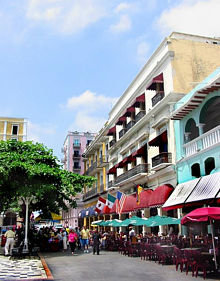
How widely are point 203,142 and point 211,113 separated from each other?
8.91ft

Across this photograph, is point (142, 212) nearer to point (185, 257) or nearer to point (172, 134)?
point (172, 134)

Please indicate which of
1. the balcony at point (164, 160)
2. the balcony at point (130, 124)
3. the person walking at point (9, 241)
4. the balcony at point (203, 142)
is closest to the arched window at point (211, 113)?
the balcony at point (203, 142)

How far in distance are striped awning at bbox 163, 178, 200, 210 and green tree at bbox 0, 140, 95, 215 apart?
5.65 m

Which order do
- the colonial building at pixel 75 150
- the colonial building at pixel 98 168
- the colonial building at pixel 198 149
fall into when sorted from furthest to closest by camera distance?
the colonial building at pixel 75 150, the colonial building at pixel 98 168, the colonial building at pixel 198 149

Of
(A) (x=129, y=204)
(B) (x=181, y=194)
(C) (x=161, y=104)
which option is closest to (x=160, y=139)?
(C) (x=161, y=104)

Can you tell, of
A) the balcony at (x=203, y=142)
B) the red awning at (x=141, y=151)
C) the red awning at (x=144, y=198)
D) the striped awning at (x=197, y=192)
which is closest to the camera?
the striped awning at (x=197, y=192)

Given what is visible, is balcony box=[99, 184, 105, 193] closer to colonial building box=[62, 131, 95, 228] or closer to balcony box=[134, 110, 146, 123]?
balcony box=[134, 110, 146, 123]

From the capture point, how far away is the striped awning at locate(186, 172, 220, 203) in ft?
41.7

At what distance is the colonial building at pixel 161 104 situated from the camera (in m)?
19.7

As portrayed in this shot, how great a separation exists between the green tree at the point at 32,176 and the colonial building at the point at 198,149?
5884mm

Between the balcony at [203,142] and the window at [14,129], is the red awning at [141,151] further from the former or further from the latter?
the window at [14,129]

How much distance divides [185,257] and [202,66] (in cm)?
1409

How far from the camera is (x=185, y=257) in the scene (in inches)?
439

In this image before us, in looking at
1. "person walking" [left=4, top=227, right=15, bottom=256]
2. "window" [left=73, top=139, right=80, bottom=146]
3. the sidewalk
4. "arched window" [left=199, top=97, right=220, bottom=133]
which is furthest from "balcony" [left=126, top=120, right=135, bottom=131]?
"window" [left=73, top=139, right=80, bottom=146]
